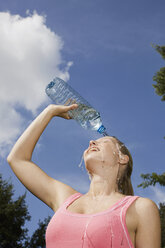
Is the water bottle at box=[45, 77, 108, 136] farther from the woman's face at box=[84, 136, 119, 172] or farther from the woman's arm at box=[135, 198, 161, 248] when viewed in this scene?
the woman's arm at box=[135, 198, 161, 248]

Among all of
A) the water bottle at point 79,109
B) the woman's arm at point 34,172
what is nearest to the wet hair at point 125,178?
the woman's arm at point 34,172

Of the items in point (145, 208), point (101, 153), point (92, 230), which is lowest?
point (92, 230)

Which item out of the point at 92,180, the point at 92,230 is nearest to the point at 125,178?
the point at 92,180

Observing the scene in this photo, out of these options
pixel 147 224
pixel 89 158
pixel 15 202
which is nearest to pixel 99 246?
pixel 147 224

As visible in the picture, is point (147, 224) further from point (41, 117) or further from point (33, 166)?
point (41, 117)

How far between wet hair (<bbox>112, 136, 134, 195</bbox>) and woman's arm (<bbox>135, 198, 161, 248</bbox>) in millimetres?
547

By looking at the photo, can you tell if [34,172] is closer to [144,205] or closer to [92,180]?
[92,180]

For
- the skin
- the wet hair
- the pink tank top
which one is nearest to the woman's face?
the skin

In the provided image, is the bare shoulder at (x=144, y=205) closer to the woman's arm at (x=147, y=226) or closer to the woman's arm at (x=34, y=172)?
the woman's arm at (x=147, y=226)

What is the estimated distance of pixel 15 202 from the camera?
61.7 ft

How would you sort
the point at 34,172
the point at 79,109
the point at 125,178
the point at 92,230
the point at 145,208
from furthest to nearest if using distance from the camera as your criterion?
the point at 79,109 → the point at 125,178 → the point at 34,172 → the point at 145,208 → the point at 92,230

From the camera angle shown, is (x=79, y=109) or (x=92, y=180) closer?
(x=92, y=180)

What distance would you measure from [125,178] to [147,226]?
0.75 m

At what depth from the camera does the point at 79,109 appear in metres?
4.80
